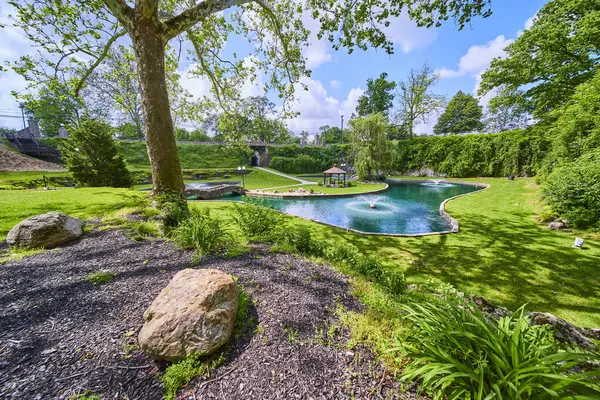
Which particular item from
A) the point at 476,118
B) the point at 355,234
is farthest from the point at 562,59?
the point at 476,118

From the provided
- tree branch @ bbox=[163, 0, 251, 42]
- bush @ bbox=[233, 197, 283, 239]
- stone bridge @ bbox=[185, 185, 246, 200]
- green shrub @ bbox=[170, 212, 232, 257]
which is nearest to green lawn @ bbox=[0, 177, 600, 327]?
bush @ bbox=[233, 197, 283, 239]

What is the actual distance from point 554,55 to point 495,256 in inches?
577

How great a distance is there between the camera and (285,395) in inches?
54.6

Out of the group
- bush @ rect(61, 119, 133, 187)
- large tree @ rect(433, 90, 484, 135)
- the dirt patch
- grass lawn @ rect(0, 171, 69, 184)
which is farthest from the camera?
large tree @ rect(433, 90, 484, 135)

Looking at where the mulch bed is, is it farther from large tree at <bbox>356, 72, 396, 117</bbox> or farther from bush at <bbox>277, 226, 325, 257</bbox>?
large tree at <bbox>356, 72, 396, 117</bbox>

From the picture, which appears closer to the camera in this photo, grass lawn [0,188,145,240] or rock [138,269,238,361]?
rock [138,269,238,361]

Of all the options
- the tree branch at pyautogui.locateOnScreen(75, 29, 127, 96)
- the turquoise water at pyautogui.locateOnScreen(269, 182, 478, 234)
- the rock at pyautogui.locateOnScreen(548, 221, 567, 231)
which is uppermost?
the tree branch at pyautogui.locateOnScreen(75, 29, 127, 96)

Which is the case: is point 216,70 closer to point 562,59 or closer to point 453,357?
point 453,357

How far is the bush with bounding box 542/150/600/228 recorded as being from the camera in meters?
6.14

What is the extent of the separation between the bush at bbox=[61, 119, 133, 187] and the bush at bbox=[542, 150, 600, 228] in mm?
18946

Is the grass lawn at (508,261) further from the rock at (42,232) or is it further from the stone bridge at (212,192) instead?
the stone bridge at (212,192)

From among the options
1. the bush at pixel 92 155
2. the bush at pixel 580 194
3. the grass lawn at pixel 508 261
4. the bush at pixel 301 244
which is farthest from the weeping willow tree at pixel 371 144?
the bush at pixel 92 155

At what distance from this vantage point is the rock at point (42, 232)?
335 centimetres

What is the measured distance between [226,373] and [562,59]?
2055 centimetres
